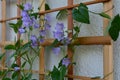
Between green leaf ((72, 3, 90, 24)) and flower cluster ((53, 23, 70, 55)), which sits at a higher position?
green leaf ((72, 3, 90, 24))

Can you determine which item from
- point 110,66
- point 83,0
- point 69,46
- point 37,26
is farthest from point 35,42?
point 110,66

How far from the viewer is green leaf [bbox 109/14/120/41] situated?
0.89 m

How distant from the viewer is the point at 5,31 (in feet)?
5.35

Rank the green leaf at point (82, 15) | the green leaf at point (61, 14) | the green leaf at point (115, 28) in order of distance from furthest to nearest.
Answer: the green leaf at point (61, 14) < the green leaf at point (82, 15) < the green leaf at point (115, 28)

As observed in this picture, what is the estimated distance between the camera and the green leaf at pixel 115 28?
889 millimetres

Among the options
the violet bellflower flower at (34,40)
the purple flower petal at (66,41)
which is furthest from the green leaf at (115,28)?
the violet bellflower flower at (34,40)

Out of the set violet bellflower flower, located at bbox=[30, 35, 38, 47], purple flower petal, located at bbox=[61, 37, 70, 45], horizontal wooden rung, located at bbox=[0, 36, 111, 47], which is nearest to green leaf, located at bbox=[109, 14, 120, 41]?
horizontal wooden rung, located at bbox=[0, 36, 111, 47]

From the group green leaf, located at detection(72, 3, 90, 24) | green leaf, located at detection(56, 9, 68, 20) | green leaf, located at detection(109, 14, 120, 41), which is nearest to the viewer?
green leaf, located at detection(109, 14, 120, 41)

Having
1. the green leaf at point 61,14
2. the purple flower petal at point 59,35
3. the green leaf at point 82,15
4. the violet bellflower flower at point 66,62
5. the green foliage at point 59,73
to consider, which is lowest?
the green foliage at point 59,73

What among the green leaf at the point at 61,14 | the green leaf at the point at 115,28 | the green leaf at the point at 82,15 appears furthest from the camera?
the green leaf at the point at 61,14

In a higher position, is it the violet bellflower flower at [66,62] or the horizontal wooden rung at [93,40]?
the horizontal wooden rung at [93,40]

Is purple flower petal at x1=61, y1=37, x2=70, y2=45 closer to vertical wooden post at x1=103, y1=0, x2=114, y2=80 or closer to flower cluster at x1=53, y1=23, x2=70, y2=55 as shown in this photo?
flower cluster at x1=53, y1=23, x2=70, y2=55

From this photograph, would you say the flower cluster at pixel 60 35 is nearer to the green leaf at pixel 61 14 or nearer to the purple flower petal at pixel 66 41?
the purple flower petal at pixel 66 41

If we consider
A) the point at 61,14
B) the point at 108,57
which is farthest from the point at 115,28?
the point at 61,14
